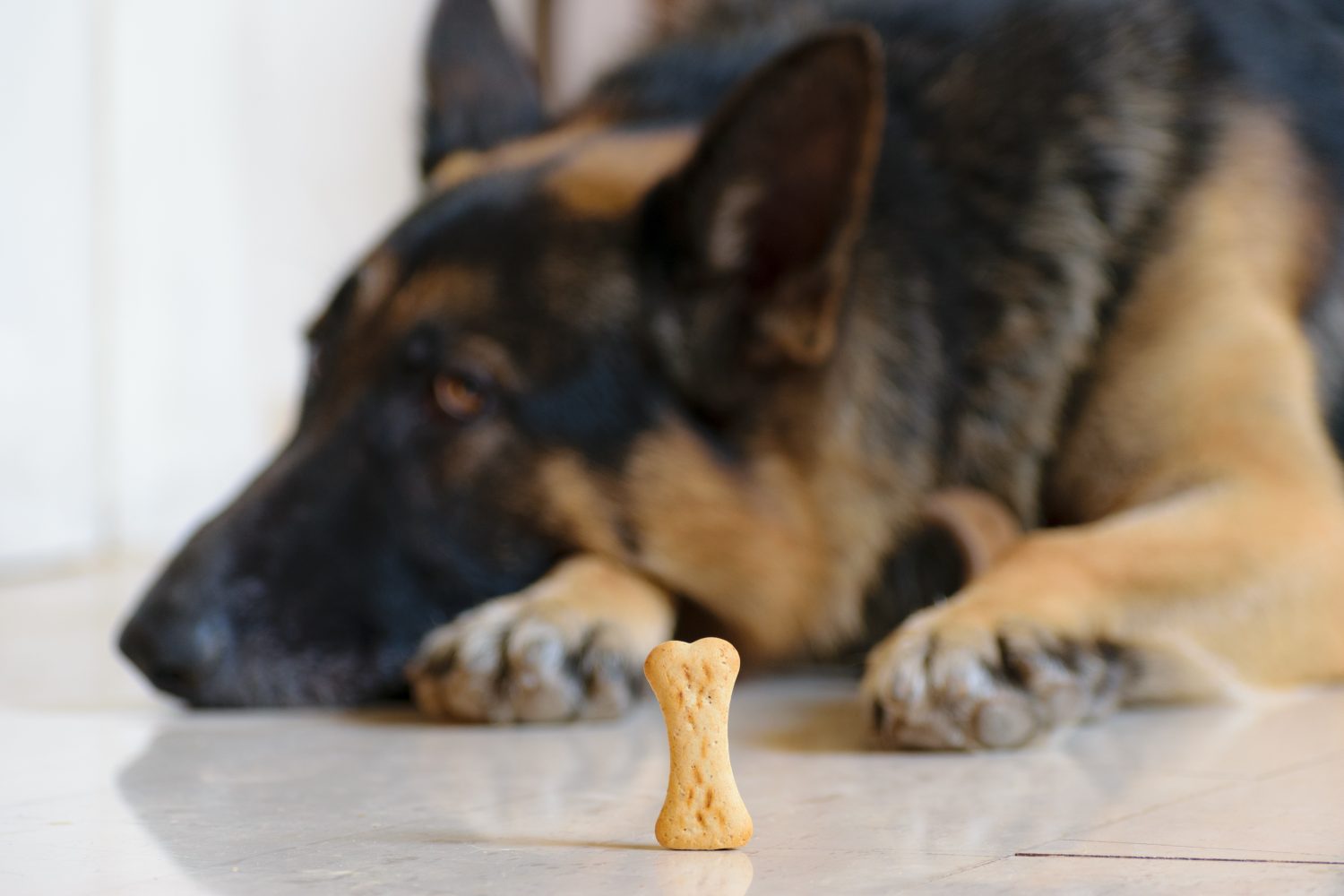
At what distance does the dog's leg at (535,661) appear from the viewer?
4.60 ft

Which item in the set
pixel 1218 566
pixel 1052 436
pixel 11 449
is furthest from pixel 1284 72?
pixel 11 449

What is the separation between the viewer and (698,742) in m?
0.94

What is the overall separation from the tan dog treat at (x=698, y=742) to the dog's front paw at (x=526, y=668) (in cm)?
45

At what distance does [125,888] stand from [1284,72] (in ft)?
5.06

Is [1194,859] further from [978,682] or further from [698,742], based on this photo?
Answer: [978,682]

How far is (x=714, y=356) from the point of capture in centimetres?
161

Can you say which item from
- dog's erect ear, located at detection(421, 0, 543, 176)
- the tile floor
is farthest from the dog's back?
the tile floor

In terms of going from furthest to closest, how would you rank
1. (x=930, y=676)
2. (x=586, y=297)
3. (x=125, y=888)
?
1. (x=586, y=297)
2. (x=930, y=676)
3. (x=125, y=888)

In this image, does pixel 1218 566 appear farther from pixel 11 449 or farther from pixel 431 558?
pixel 11 449

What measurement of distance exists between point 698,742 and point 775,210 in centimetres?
76

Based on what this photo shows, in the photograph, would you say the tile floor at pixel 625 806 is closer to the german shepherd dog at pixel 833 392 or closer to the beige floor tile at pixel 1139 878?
the beige floor tile at pixel 1139 878

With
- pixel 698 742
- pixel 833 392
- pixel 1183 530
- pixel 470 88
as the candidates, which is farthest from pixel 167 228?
pixel 698 742

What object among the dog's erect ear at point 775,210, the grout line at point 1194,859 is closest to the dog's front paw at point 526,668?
the dog's erect ear at point 775,210

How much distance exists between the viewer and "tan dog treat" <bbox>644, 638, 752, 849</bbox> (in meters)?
0.90
